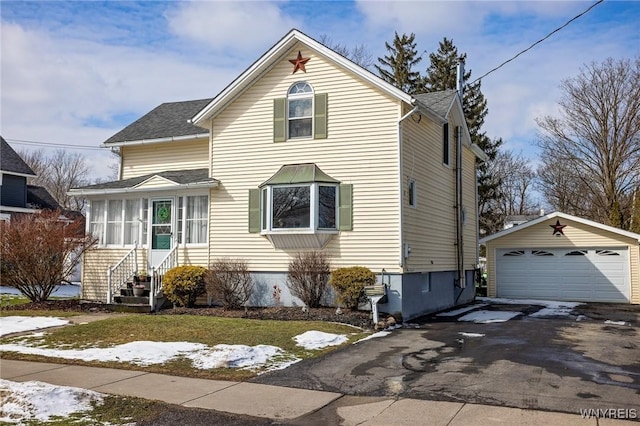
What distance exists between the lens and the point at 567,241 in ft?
72.2

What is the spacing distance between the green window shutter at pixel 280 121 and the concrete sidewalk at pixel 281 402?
344 inches

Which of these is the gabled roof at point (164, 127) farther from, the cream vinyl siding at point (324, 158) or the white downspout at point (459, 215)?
the white downspout at point (459, 215)

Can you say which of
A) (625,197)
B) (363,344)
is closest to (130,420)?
(363,344)

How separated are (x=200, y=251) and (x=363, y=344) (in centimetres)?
728

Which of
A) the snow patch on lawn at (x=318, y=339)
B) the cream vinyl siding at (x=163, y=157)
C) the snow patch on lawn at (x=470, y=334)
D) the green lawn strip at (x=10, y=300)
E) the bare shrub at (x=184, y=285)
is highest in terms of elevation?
the cream vinyl siding at (x=163, y=157)

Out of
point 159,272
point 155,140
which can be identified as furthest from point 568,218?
point 155,140

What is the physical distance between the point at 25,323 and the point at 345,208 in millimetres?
8134

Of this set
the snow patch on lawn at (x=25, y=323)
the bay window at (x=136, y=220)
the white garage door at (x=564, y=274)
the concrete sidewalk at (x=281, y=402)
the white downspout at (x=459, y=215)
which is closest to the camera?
the concrete sidewalk at (x=281, y=402)

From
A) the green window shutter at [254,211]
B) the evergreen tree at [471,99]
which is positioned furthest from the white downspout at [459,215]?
the evergreen tree at [471,99]

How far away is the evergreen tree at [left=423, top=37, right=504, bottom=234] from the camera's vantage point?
118 feet

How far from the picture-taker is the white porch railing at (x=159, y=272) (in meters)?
14.8

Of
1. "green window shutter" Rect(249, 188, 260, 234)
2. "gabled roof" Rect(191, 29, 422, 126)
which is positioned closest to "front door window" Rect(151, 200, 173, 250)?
"gabled roof" Rect(191, 29, 422, 126)

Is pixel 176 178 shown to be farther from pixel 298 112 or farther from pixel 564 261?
pixel 564 261

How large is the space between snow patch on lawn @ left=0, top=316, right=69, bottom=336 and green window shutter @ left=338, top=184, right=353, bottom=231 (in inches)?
282
